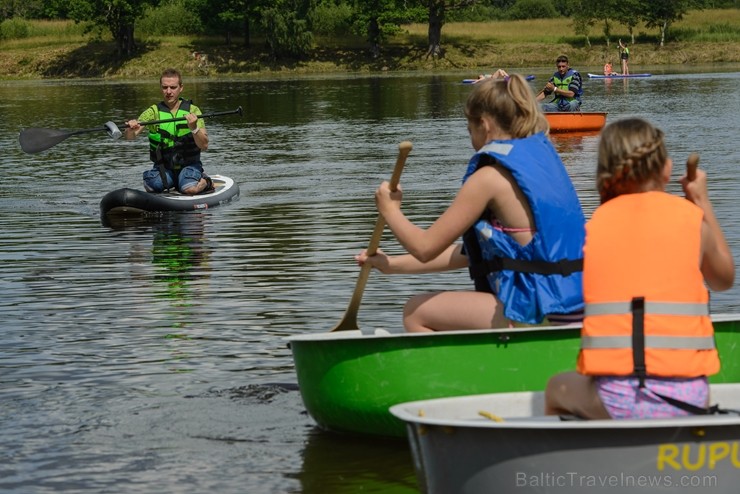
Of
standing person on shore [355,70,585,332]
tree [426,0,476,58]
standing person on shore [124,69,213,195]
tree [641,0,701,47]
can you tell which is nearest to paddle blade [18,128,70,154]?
standing person on shore [124,69,213,195]

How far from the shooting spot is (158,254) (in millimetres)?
11461

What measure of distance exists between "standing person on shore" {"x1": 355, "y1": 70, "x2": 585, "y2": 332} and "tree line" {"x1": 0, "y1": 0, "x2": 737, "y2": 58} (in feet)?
218

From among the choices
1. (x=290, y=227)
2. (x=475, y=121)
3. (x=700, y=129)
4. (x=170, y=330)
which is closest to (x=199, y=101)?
(x=700, y=129)

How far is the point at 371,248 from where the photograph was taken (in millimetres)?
5703

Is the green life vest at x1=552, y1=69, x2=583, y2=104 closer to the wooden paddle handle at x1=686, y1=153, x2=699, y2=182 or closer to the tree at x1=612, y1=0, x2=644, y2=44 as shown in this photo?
the wooden paddle handle at x1=686, y1=153, x2=699, y2=182

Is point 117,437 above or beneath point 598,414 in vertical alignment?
beneath

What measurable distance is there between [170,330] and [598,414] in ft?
14.6

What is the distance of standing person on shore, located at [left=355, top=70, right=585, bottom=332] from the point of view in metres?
5.12

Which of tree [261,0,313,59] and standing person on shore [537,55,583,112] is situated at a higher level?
standing person on shore [537,55,583,112]

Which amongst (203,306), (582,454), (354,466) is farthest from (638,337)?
(203,306)

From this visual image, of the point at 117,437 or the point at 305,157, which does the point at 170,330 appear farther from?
the point at 305,157

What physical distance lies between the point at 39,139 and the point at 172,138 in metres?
2.24

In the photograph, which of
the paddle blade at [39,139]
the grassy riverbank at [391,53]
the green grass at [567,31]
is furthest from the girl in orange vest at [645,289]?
the green grass at [567,31]

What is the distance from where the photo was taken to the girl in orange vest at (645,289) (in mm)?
4020
